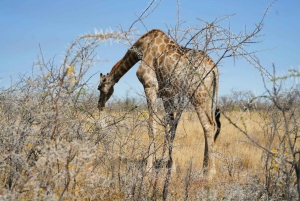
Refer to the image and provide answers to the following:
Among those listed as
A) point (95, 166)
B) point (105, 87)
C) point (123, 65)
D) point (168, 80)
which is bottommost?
point (95, 166)

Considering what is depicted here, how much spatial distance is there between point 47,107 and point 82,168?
757 millimetres

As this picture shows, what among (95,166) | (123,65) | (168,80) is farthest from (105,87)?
(95,166)

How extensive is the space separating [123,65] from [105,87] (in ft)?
2.13

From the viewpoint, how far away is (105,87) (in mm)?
7367

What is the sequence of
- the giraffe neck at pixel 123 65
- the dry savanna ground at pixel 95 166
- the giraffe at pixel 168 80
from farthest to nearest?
the giraffe neck at pixel 123 65 < the giraffe at pixel 168 80 < the dry savanna ground at pixel 95 166

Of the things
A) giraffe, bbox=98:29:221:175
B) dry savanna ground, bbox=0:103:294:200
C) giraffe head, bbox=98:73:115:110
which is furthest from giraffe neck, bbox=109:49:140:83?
dry savanna ground, bbox=0:103:294:200

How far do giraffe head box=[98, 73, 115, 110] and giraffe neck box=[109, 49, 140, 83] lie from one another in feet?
0.35

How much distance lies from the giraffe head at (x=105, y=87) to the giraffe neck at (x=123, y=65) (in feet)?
0.35

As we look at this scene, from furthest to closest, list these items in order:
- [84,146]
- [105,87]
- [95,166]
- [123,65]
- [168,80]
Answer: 1. [105,87]
2. [123,65]
3. [168,80]
4. [95,166]
5. [84,146]

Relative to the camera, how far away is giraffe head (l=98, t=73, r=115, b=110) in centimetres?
734

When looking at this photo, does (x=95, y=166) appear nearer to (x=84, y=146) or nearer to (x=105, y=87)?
(x=84, y=146)

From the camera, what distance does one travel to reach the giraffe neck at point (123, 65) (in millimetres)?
6975

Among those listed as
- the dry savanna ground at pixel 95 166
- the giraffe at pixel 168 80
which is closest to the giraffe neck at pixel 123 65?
the giraffe at pixel 168 80

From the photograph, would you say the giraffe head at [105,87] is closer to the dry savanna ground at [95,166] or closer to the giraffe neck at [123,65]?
the giraffe neck at [123,65]
